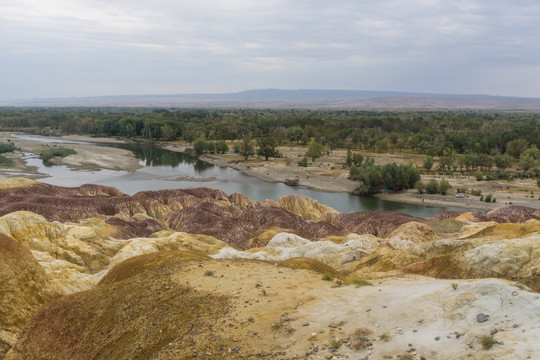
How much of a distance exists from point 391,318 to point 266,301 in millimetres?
4432

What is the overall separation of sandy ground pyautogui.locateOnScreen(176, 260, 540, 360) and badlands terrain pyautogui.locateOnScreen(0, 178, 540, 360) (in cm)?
4

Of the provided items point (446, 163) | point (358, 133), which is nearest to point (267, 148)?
point (358, 133)

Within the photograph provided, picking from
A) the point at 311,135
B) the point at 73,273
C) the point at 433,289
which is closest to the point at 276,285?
the point at 433,289

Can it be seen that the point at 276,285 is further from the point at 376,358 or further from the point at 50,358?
the point at 50,358

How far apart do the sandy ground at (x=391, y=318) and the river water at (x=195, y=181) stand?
2321 inches

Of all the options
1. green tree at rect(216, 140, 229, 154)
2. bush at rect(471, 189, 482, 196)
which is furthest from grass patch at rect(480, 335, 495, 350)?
green tree at rect(216, 140, 229, 154)

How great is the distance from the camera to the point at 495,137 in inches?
4609

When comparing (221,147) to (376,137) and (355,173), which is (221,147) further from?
(355,173)

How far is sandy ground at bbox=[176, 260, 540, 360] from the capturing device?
10219mm

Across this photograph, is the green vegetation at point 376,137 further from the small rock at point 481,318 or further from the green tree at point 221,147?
the small rock at point 481,318

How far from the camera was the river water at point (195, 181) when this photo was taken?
77.4 meters

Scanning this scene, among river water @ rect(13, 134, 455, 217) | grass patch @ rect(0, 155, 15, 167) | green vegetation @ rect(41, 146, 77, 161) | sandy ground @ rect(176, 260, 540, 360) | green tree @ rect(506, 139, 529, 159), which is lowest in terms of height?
river water @ rect(13, 134, 455, 217)

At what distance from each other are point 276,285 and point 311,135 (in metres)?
142

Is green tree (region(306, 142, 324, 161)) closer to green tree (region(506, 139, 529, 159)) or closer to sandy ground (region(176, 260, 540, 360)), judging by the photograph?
green tree (region(506, 139, 529, 159))
